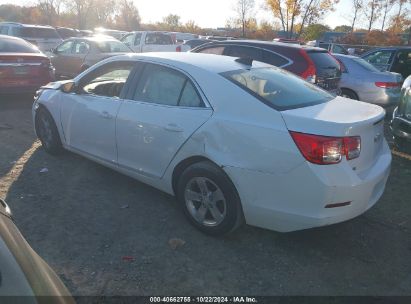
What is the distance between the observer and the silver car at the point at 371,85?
902 centimetres

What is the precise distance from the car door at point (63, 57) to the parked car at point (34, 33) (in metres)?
3.06

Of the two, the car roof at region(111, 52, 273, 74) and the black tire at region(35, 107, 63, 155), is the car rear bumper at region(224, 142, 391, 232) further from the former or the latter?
the black tire at region(35, 107, 63, 155)

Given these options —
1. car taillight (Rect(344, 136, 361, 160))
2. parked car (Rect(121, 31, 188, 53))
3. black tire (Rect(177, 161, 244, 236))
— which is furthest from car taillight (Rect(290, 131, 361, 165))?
parked car (Rect(121, 31, 188, 53))

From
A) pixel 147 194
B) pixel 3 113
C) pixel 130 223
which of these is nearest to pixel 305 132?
pixel 130 223

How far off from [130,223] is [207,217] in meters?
0.78

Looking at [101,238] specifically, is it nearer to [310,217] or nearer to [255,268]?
[255,268]

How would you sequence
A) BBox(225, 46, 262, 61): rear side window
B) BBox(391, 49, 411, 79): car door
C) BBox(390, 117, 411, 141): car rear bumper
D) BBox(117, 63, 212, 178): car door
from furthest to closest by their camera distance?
1. BBox(391, 49, 411, 79): car door
2. BBox(225, 46, 262, 61): rear side window
3. BBox(390, 117, 411, 141): car rear bumper
4. BBox(117, 63, 212, 178): car door

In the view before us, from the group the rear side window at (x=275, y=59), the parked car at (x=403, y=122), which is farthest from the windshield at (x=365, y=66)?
the parked car at (x=403, y=122)

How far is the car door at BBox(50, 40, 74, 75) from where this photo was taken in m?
12.0

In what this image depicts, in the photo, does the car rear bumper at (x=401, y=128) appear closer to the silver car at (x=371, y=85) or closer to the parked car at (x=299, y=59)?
the parked car at (x=299, y=59)

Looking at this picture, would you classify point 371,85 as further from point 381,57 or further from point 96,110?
point 96,110

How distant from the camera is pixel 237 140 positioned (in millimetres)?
3355

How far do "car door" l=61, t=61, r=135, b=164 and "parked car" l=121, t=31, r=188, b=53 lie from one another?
37.8 ft

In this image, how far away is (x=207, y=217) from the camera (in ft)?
12.3
